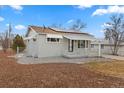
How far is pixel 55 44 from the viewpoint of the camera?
1842cm

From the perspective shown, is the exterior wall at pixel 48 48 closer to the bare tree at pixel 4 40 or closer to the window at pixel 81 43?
the window at pixel 81 43

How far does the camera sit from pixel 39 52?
1730 centimetres

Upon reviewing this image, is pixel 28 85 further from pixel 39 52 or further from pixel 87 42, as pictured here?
pixel 87 42

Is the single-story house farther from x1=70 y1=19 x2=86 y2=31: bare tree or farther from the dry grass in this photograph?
x1=70 y1=19 x2=86 y2=31: bare tree

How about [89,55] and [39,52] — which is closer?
[39,52]

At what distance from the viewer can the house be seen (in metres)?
17.5

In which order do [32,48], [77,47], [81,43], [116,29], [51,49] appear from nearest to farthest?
[51,49]
[32,48]
[77,47]
[81,43]
[116,29]

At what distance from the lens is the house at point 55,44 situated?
1755cm

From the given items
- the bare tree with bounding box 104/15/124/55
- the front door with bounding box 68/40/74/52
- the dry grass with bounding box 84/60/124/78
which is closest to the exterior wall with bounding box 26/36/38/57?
the front door with bounding box 68/40/74/52

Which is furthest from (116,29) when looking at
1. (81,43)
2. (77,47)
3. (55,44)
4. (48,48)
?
(48,48)

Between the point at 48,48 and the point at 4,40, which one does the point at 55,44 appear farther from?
the point at 4,40

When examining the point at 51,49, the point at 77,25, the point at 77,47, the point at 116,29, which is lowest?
the point at 51,49

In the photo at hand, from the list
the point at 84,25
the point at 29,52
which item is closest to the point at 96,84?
the point at 29,52
